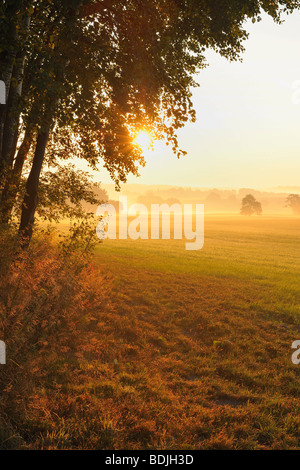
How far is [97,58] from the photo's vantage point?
7535 mm

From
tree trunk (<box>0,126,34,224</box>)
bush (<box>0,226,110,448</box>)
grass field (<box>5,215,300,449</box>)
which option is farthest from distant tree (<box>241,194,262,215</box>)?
tree trunk (<box>0,126,34,224</box>)

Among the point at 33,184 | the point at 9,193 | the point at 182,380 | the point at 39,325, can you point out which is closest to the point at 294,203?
the point at 33,184

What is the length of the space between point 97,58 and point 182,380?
304 inches

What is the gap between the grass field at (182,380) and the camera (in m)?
4.02

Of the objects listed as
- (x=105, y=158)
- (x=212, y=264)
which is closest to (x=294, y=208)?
(x=212, y=264)

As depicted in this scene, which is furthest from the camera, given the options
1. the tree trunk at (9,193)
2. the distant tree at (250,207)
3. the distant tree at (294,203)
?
the distant tree at (294,203)

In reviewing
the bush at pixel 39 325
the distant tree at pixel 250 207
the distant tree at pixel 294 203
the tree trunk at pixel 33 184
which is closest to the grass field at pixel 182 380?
the bush at pixel 39 325

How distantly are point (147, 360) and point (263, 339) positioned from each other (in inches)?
138

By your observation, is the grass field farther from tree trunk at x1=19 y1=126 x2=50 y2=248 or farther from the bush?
tree trunk at x1=19 y1=126 x2=50 y2=248

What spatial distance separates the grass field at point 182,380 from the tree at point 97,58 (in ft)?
15.5

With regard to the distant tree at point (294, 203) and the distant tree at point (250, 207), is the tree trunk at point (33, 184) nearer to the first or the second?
the distant tree at point (250, 207)

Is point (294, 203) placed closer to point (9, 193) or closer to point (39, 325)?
point (9, 193)

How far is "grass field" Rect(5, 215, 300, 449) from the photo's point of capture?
13.2 feet

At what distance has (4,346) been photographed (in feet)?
13.6
